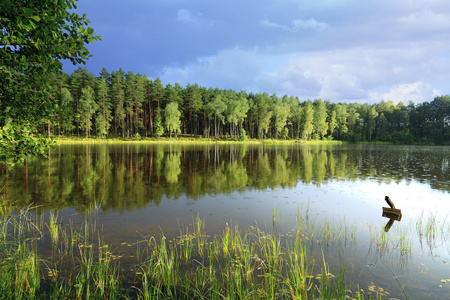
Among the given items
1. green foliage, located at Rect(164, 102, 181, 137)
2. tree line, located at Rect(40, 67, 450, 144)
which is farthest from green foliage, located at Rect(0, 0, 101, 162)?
green foliage, located at Rect(164, 102, 181, 137)

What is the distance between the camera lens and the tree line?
95938mm

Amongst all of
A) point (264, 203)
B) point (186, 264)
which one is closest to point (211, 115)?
point (264, 203)

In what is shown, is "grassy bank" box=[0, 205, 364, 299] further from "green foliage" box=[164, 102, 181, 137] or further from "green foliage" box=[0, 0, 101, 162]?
"green foliage" box=[164, 102, 181, 137]

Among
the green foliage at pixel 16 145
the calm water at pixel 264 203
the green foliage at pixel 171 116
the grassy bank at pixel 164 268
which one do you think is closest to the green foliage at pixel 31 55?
the green foliage at pixel 16 145

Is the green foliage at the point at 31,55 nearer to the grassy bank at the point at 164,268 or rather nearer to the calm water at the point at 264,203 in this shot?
the grassy bank at the point at 164,268

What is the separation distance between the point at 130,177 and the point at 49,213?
1087cm

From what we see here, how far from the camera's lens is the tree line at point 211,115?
95.9 meters

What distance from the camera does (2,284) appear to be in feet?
17.8

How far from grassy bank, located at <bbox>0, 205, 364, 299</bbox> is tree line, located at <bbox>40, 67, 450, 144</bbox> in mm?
77278

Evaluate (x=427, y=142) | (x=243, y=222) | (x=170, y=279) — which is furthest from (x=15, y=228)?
(x=427, y=142)

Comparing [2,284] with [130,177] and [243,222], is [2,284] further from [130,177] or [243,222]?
[130,177]

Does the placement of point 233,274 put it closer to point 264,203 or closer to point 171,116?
point 264,203

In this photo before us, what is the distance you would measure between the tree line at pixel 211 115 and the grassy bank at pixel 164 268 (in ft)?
254

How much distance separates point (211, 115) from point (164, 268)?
4231 inches
